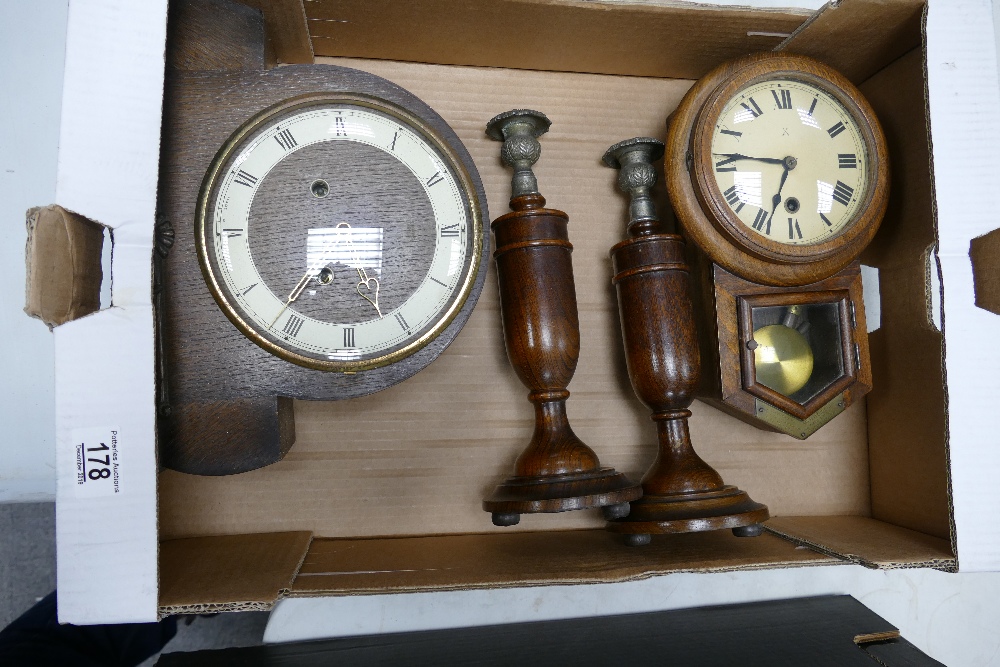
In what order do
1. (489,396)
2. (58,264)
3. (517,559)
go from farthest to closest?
1. (489,396)
2. (517,559)
3. (58,264)

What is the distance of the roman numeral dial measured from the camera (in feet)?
3.58

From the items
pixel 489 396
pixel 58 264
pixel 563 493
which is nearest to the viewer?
pixel 58 264

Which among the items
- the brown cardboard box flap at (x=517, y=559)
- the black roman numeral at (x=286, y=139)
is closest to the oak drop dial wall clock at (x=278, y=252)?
the black roman numeral at (x=286, y=139)

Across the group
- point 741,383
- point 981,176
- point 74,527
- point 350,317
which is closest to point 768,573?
point 741,383

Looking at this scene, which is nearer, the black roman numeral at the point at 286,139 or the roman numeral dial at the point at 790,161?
the black roman numeral at the point at 286,139

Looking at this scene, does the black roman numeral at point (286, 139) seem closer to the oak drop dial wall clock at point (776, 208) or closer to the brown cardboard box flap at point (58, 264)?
the brown cardboard box flap at point (58, 264)

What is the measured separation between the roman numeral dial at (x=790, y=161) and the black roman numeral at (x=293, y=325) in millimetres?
670

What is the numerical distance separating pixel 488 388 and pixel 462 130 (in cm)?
47

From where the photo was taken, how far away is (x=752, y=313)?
3.70 feet

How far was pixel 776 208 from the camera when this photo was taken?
43.2 inches

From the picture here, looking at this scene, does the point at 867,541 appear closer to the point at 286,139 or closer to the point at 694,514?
the point at 694,514

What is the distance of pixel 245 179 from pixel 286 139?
0.08m

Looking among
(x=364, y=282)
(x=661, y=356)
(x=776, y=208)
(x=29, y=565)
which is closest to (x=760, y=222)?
(x=776, y=208)

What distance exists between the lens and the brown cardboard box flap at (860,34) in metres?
1.04
